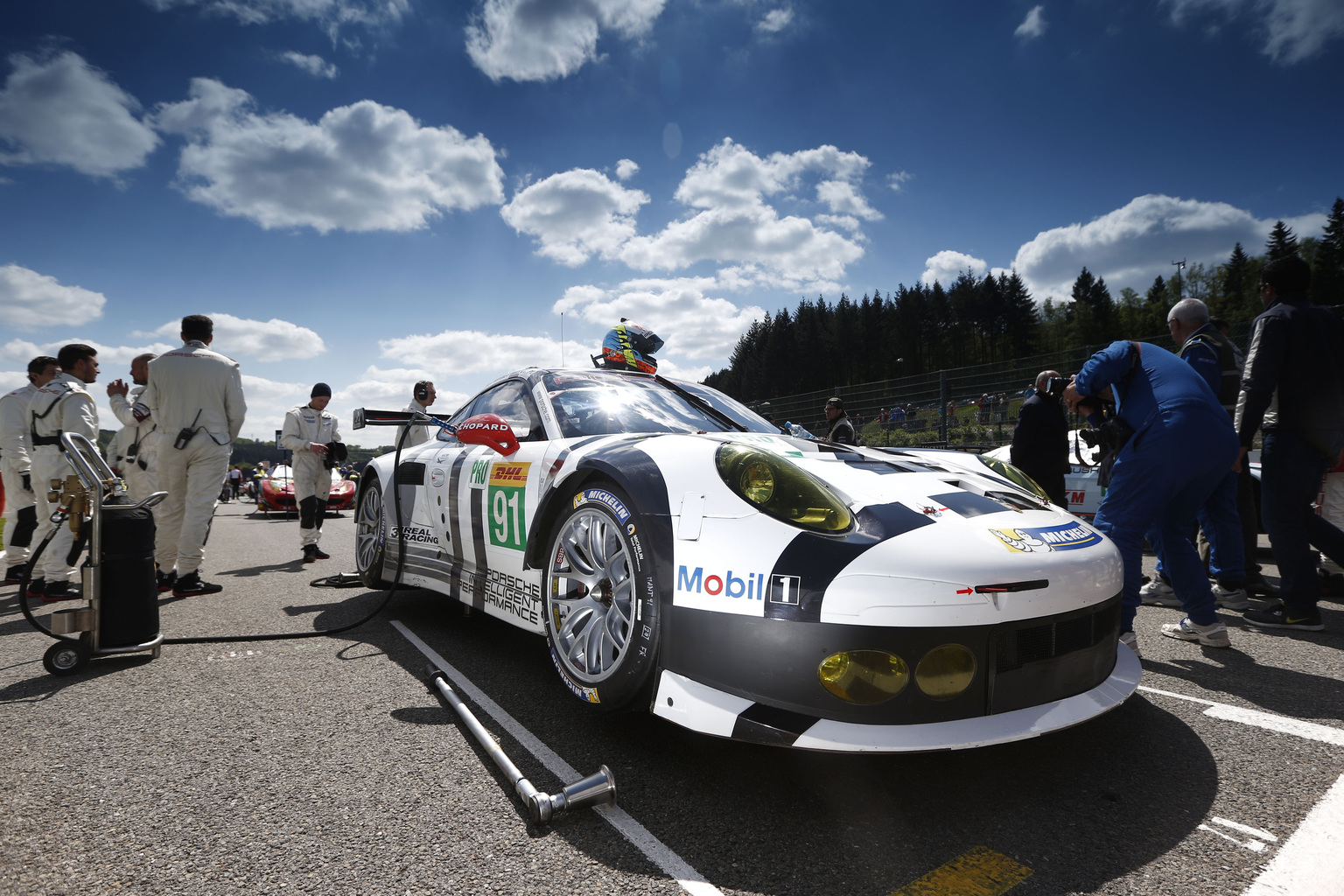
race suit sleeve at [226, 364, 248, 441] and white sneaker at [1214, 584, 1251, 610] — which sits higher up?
race suit sleeve at [226, 364, 248, 441]

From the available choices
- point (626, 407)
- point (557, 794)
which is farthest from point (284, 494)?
point (557, 794)

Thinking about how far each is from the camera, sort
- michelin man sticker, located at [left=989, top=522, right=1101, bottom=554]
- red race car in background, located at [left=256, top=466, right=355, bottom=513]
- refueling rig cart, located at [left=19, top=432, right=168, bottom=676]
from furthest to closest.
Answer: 1. red race car in background, located at [left=256, top=466, right=355, bottom=513]
2. refueling rig cart, located at [left=19, top=432, right=168, bottom=676]
3. michelin man sticker, located at [left=989, top=522, right=1101, bottom=554]

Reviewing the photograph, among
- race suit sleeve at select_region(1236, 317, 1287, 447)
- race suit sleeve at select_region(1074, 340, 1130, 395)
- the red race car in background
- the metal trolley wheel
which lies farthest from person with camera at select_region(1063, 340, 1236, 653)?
the red race car in background

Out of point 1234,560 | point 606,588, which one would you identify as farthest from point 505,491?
point 1234,560

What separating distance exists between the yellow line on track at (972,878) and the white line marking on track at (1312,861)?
447mm

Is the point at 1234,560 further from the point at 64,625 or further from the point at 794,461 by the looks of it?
Answer: the point at 64,625

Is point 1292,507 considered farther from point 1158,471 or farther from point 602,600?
point 602,600

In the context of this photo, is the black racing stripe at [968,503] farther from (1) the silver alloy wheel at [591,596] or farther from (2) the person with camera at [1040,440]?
(2) the person with camera at [1040,440]

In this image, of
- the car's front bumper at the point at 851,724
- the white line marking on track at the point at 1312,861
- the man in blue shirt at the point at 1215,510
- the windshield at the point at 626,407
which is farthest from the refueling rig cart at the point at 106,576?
the man in blue shirt at the point at 1215,510

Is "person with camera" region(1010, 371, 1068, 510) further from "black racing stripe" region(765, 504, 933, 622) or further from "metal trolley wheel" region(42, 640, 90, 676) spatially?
"metal trolley wheel" region(42, 640, 90, 676)

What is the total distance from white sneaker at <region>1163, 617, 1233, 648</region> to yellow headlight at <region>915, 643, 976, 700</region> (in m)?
2.31

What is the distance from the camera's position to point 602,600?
7.33 feet

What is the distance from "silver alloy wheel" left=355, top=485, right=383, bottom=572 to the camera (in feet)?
14.5

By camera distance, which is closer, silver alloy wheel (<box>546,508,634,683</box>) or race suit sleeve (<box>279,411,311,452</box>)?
silver alloy wheel (<box>546,508,634,683</box>)
